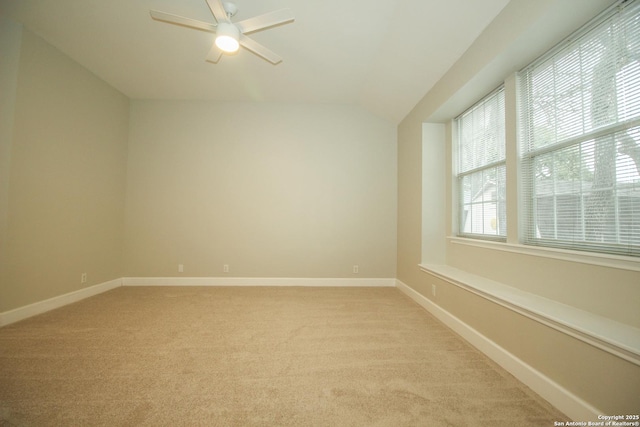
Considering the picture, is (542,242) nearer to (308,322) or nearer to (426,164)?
(426,164)

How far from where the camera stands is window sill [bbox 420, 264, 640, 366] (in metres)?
1.09

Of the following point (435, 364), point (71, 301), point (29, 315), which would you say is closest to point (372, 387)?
point (435, 364)

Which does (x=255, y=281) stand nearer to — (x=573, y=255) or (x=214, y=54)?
(x=214, y=54)

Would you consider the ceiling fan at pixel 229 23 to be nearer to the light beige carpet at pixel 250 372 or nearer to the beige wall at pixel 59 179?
the beige wall at pixel 59 179

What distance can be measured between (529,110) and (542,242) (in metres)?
1.09

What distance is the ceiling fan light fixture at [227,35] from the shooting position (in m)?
1.99

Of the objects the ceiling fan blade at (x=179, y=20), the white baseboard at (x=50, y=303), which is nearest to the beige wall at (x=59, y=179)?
the white baseboard at (x=50, y=303)

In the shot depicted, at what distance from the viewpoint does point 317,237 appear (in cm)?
394

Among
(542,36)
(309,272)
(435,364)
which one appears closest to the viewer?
(542,36)

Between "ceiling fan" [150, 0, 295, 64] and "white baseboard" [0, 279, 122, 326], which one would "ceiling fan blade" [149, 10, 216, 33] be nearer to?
"ceiling fan" [150, 0, 295, 64]

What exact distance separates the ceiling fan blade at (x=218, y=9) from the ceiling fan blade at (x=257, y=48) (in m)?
0.18

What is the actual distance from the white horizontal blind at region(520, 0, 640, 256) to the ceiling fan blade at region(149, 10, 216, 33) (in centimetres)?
276

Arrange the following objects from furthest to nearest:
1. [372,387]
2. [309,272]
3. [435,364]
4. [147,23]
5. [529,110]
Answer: [309,272], [147,23], [529,110], [435,364], [372,387]

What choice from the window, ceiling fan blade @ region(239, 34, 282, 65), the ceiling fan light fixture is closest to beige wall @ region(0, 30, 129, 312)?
the ceiling fan light fixture
